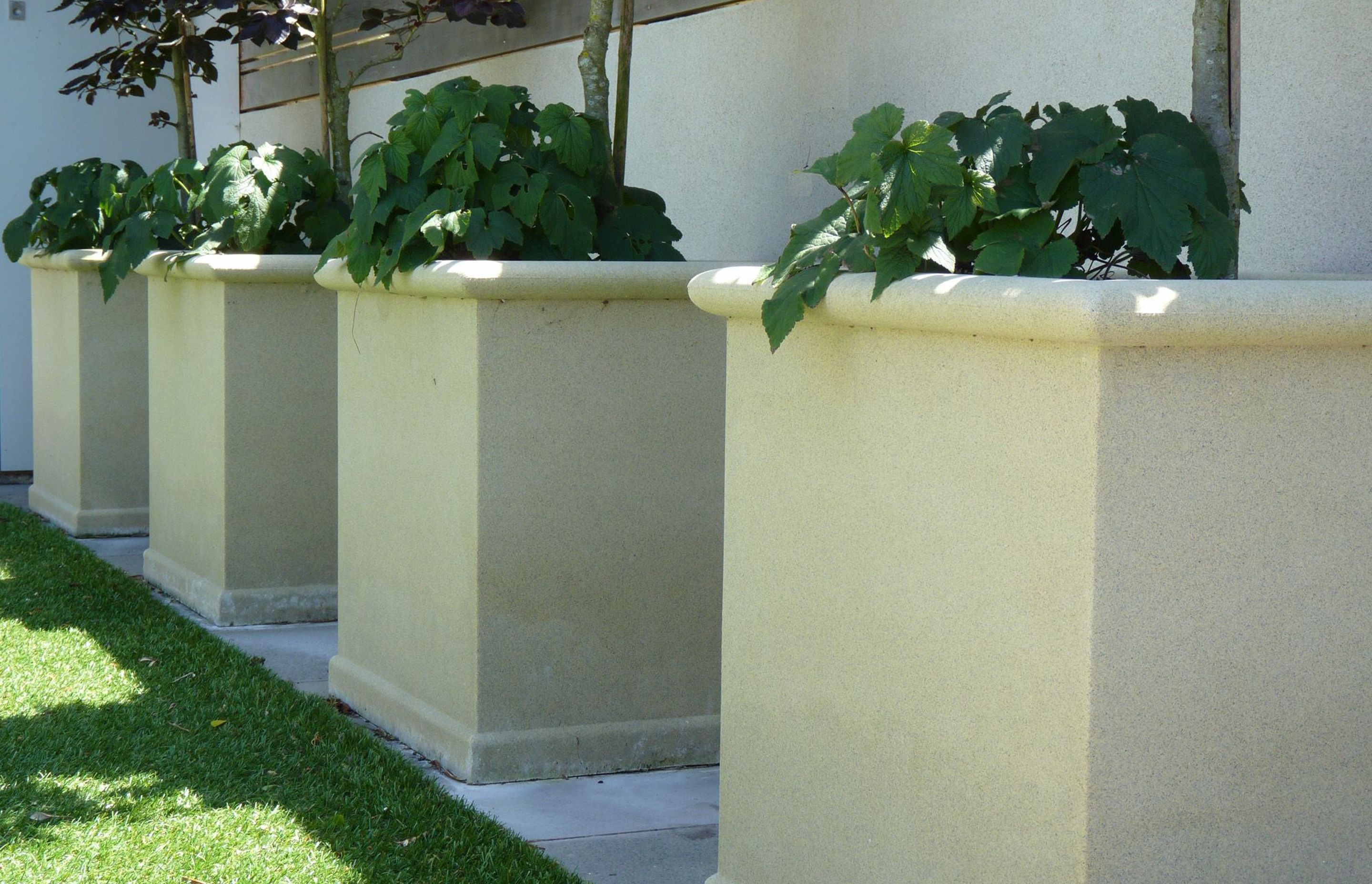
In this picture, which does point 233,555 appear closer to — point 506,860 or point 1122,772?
point 506,860

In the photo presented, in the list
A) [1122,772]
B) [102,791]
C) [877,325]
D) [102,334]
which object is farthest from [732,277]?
[102,334]

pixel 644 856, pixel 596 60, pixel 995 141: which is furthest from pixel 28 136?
pixel 995 141

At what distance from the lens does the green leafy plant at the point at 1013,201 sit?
8.05ft

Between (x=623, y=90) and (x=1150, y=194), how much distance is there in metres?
2.39

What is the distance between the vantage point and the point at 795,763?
2760 millimetres

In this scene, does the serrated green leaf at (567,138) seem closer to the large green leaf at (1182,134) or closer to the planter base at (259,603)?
the large green leaf at (1182,134)

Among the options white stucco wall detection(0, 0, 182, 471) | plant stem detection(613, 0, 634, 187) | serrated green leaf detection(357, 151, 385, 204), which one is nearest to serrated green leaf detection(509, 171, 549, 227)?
serrated green leaf detection(357, 151, 385, 204)

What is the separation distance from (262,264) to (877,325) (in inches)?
148

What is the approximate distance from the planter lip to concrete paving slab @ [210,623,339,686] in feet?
11.0

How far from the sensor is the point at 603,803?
3828 mm

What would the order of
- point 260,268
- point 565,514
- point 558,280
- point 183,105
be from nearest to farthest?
point 558,280, point 565,514, point 260,268, point 183,105

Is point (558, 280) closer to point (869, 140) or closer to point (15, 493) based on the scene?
point (869, 140)

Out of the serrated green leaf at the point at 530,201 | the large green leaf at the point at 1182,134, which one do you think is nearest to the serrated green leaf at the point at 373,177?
the serrated green leaf at the point at 530,201

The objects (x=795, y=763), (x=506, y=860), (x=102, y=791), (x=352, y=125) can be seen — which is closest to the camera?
(x=795, y=763)
